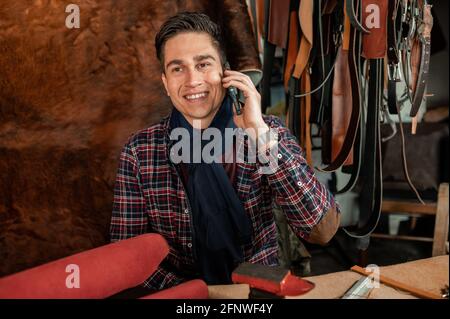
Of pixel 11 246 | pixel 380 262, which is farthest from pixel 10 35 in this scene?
pixel 380 262

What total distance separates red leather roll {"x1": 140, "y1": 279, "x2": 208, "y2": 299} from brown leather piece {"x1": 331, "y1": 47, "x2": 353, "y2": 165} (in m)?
0.92

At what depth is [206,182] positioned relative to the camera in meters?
1.24

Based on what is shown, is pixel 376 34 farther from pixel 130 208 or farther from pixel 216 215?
pixel 130 208

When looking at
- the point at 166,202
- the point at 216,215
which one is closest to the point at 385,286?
the point at 216,215

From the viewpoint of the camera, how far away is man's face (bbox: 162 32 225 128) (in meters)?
1.21

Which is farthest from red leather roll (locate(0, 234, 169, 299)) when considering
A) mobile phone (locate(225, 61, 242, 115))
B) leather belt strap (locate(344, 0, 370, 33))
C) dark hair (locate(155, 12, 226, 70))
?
leather belt strap (locate(344, 0, 370, 33))

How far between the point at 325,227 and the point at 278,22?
89 centimetres

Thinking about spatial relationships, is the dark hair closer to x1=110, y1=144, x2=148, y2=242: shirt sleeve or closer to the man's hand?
the man's hand

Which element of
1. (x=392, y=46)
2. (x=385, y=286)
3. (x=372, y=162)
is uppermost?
(x=392, y=46)

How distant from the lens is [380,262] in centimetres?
243

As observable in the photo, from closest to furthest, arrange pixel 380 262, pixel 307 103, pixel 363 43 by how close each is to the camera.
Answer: pixel 363 43 → pixel 307 103 → pixel 380 262
